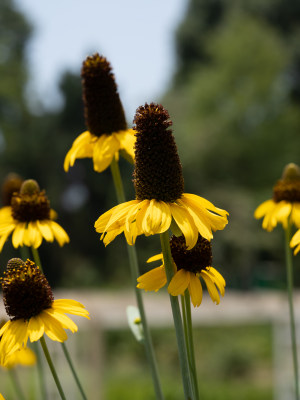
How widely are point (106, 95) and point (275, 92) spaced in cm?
1987

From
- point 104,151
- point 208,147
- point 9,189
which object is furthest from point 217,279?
point 208,147

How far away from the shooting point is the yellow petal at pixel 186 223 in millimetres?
921

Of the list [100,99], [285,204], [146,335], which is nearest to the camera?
[146,335]

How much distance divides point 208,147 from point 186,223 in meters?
17.2

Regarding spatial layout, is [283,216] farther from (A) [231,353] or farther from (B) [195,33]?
(B) [195,33]

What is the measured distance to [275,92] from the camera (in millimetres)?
20531

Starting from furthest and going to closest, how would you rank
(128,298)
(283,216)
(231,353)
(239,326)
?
(128,298) → (239,326) → (231,353) → (283,216)

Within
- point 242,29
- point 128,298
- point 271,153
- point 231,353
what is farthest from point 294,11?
point 231,353

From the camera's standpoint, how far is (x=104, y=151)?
146cm

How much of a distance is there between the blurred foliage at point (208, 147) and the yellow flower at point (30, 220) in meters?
12.8

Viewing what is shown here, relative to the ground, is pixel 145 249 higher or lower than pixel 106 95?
lower

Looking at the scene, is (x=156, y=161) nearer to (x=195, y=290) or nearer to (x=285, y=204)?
(x=195, y=290)

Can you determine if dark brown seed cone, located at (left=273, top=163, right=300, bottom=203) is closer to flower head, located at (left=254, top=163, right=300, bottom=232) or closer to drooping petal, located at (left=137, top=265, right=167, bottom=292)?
flower head, located at (left=254, top=163, right=300, bottom=232)

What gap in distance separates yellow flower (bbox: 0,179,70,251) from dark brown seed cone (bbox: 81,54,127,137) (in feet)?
0.92
